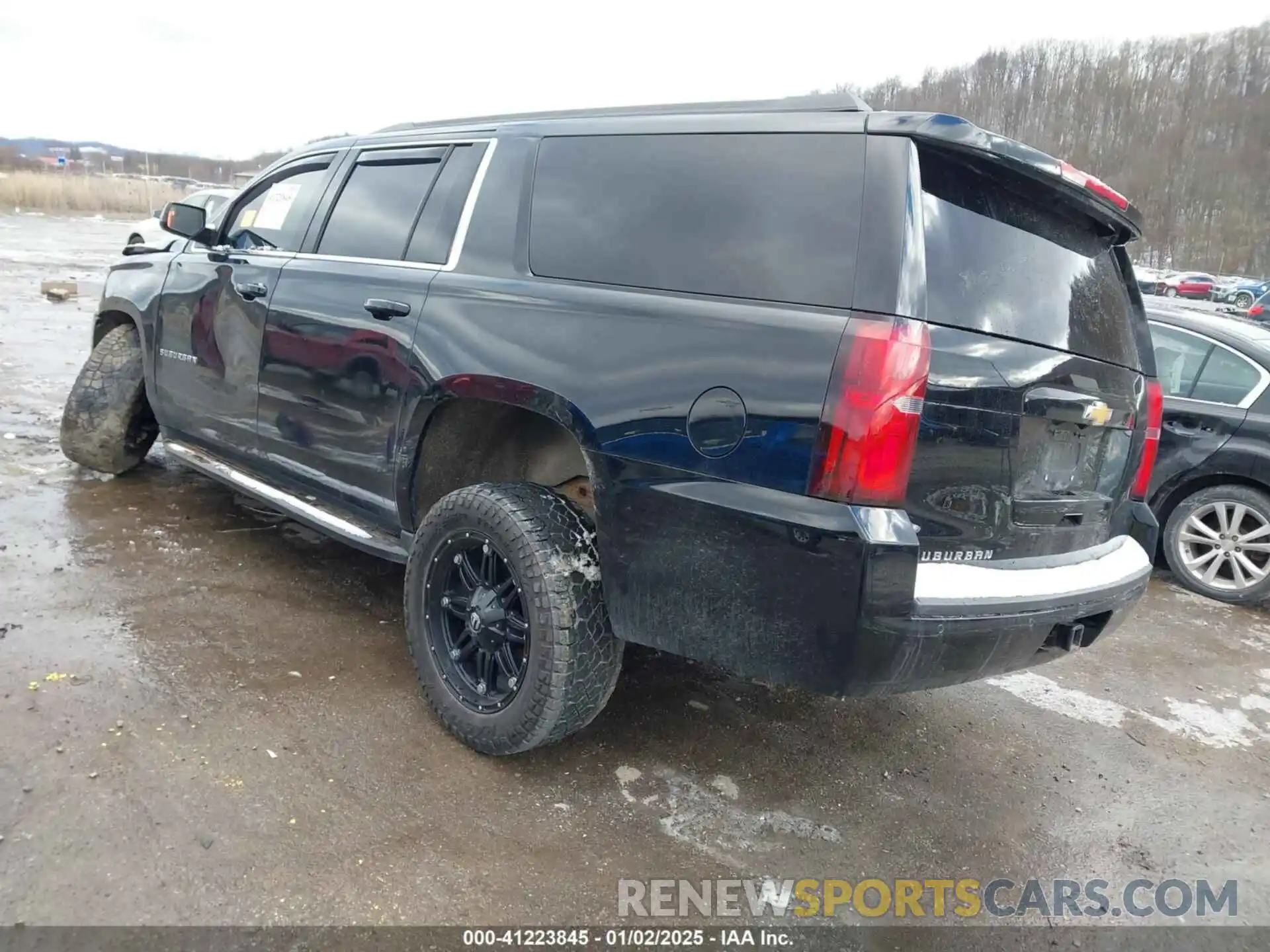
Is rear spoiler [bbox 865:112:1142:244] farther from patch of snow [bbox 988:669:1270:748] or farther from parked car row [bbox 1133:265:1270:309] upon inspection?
parked car row [bbox 1133:265:1270:309]

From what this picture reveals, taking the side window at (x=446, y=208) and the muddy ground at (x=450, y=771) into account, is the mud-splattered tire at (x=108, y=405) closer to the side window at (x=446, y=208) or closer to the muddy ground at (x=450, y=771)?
the muddy ground at (x=450, y=771)

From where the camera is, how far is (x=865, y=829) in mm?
2607

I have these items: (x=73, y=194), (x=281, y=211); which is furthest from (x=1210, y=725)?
(x=73, y=194)

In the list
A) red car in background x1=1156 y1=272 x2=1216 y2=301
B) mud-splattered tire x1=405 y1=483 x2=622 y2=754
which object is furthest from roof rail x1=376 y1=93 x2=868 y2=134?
red car in background x1=1156 y1=272 x2=1216 y2=301

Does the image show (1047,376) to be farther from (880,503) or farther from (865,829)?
(865,829)

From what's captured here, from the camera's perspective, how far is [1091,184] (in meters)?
2.50

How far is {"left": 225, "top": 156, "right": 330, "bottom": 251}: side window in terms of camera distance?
3.79 metres

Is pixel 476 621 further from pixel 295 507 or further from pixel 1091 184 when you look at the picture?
pixel 1091 184

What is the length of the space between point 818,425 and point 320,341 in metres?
2.11

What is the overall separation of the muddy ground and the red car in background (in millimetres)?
32339

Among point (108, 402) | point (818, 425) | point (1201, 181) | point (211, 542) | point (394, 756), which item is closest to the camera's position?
point (818, 425)

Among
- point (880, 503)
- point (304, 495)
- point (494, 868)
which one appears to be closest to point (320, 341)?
point (304, 495)

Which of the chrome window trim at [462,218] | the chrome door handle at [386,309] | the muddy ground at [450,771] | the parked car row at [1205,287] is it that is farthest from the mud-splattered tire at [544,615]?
the parked car row at [1205,287]

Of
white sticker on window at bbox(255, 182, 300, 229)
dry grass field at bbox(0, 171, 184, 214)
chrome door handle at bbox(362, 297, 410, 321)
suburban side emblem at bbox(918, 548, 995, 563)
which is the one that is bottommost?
suburban side emblem at bbox(918, 548, 995, 563)
